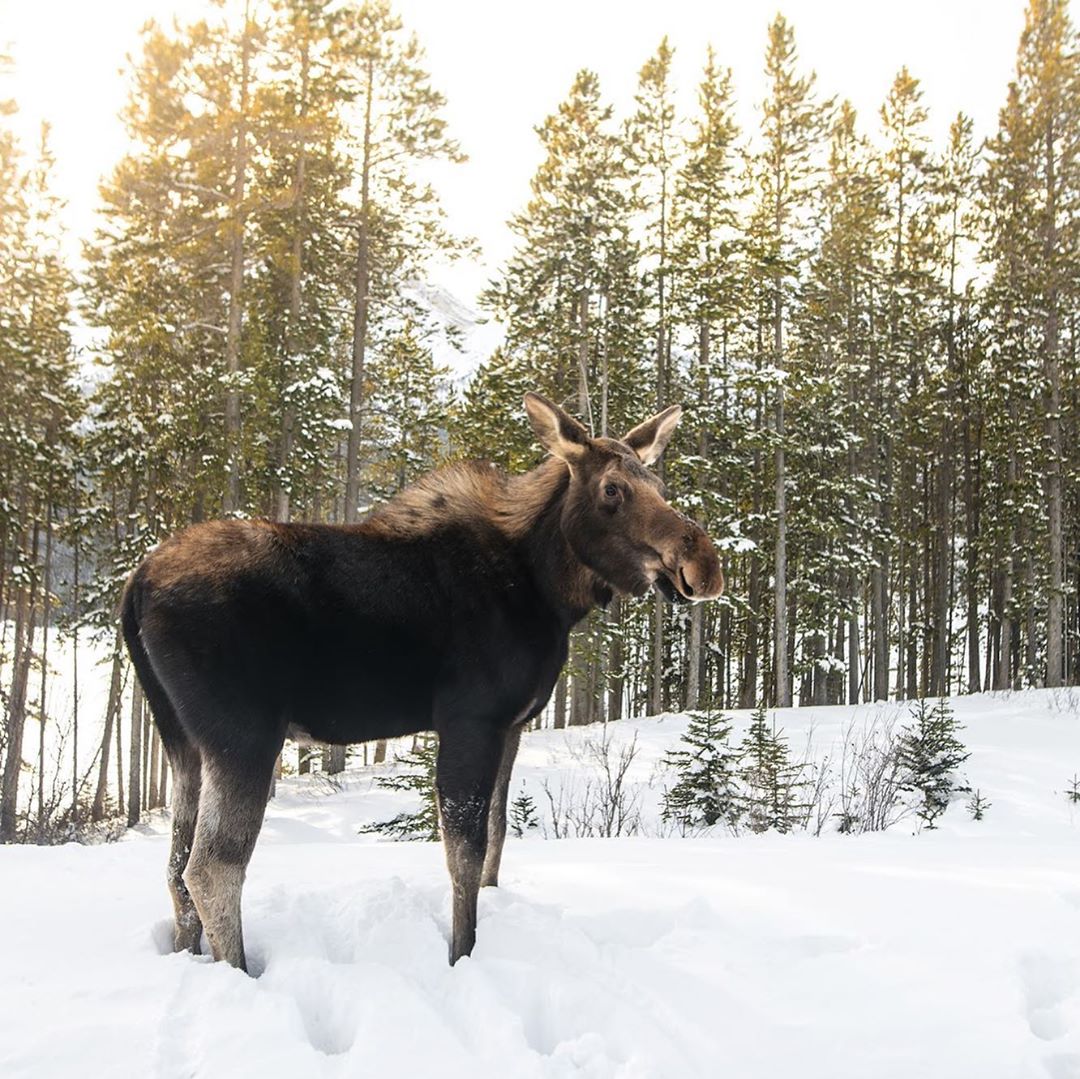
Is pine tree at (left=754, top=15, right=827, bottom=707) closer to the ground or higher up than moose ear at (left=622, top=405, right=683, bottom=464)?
higher up

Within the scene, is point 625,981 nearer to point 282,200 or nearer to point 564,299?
point 282,200

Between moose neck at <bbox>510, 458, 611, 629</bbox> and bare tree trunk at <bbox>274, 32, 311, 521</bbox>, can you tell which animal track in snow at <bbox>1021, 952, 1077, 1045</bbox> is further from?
bare tree trunk at <bbox>274, 32, 311, 521</bbox>

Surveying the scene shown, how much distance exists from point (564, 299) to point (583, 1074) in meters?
20.9

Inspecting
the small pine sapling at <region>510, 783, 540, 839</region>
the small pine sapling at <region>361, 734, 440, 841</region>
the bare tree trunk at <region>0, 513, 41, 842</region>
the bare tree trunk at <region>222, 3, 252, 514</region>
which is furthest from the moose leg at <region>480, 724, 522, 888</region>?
the bare tree trunk at <region>0, 513, 41, 842</region>

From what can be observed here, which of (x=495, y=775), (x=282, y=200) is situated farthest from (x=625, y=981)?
(x=282, y=200)

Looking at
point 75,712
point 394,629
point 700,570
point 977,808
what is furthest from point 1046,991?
point 75,712

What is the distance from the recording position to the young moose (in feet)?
10.4

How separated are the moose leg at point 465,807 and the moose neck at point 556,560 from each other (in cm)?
73

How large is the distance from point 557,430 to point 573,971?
7.56ft

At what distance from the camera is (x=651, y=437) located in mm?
4457

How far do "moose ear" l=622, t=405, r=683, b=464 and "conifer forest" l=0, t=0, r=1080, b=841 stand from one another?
1045 cm

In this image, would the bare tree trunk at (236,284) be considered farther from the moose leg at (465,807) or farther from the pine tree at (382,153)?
the moose leg at (465,807)

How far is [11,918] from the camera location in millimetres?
3551

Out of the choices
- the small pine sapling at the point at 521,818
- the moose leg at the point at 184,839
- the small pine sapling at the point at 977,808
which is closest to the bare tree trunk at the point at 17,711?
the small pine sapling at the point at 521,818
